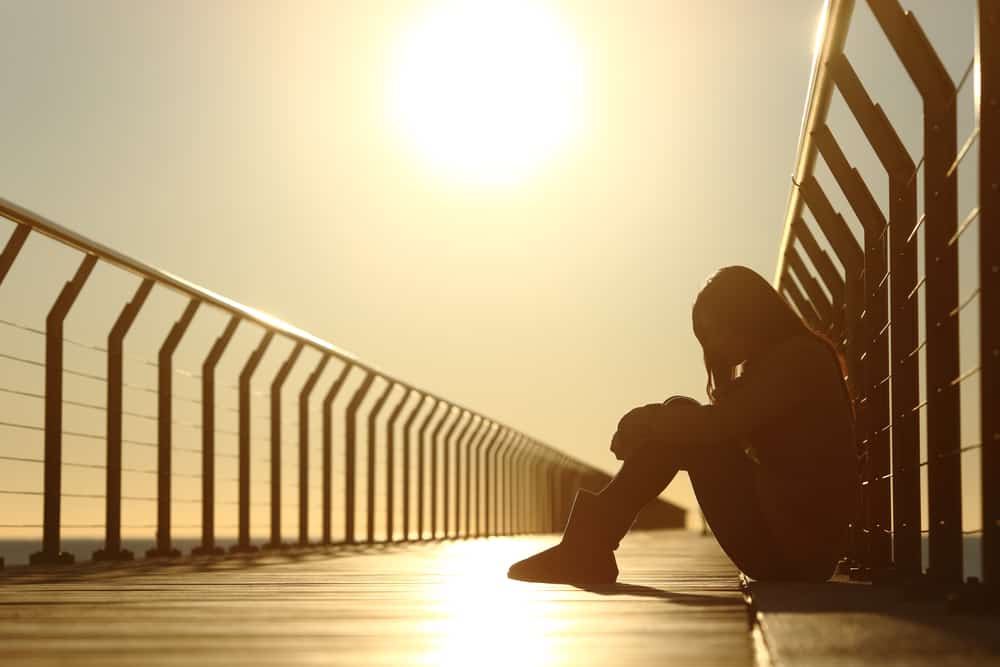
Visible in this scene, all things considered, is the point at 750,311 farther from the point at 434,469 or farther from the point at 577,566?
the point at 434,469

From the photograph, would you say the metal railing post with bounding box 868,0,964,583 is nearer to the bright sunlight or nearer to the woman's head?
the woman's head

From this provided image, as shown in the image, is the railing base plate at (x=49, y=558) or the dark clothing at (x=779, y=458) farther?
the railing base plate at (x=49, y=558)

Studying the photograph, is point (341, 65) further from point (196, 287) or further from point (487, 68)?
point (196, 287)

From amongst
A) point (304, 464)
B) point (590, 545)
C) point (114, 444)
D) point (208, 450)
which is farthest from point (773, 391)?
point (304, 464)

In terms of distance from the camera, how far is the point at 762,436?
152 inches

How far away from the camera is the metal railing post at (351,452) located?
910 centimetres

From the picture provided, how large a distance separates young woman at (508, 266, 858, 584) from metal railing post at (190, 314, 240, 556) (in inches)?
109

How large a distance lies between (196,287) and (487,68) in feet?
26.5

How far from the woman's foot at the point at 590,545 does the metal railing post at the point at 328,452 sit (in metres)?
4.40

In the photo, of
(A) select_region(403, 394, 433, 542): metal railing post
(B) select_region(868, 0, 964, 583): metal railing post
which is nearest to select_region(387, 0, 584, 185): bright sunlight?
(A) select_region(403, 394, 433, 542): metal railing post

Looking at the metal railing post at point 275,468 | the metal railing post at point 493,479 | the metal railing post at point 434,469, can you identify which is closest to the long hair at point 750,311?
the metal railing post at point 275,468

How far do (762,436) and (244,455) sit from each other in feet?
11.1

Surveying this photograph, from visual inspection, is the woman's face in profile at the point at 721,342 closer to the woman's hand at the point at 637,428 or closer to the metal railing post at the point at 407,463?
the woman's hand at the point at 637,428

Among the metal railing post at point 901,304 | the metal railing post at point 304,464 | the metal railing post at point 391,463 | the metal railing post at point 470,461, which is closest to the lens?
the metal railing post at point 901,304
